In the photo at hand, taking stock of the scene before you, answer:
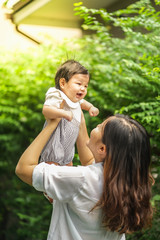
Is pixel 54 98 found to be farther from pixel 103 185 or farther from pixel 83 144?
pixel 103 185

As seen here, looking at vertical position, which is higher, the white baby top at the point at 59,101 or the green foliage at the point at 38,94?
the white baby top at the point at 59,101

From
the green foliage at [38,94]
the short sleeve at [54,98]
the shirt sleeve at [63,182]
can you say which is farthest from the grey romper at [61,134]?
the green foliage at [38,94]

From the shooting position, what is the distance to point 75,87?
6.40 ft

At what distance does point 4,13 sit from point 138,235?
505 cm

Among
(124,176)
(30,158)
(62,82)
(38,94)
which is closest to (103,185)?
(124,176)

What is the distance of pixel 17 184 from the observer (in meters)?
5.82

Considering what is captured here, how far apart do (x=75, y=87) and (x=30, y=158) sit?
45 centimetres

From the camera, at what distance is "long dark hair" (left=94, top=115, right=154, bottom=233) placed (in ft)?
5.57

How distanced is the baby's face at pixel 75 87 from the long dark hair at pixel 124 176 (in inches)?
11.2

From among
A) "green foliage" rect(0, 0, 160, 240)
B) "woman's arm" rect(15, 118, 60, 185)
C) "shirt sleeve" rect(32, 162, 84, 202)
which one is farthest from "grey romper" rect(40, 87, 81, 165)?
"green foliage" rect(0, 0, 160, 240)

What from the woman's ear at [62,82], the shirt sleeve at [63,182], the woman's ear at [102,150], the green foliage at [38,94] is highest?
the woman's ear at [62,82]

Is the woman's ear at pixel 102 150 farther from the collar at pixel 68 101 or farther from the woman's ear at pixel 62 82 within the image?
the woman's ear at pixel 62 82

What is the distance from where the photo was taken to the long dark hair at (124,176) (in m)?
1.70

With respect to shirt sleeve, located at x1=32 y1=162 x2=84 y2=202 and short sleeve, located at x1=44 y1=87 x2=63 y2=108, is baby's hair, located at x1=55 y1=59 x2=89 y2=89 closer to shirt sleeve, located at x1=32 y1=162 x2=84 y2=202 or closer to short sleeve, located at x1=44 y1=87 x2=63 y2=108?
short sleeve, located at x1=44 y1=87 x2=63 y2=108
